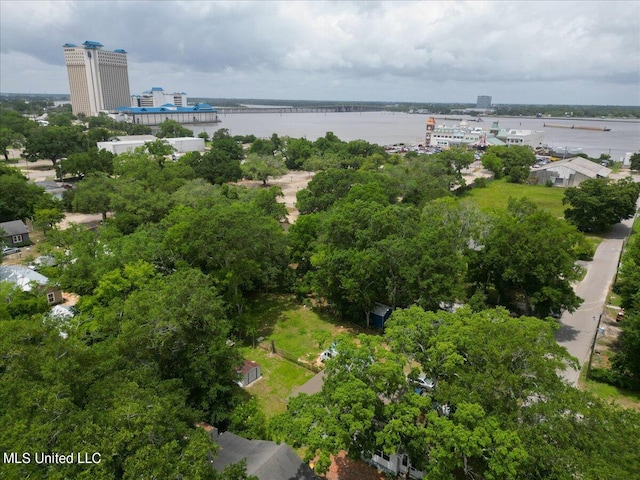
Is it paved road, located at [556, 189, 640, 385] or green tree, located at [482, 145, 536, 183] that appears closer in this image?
paved road, located at [556, 189, 640, 385]

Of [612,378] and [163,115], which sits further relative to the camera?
[163,115]

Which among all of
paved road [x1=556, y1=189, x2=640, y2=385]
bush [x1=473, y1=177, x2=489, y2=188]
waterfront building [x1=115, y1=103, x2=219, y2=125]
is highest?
waterfront building [x1=115, y1=103, x2=219, y2=125]

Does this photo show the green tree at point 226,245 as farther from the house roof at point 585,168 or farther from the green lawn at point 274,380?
the house roof at point 585,168

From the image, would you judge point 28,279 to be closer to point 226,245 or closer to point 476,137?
point 226,245

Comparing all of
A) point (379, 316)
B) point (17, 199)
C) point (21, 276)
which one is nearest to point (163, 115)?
point (17, 199)

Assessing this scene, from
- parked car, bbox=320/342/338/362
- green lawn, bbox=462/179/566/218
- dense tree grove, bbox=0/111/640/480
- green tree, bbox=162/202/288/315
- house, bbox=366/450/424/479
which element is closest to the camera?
dense tree grove, bbox=0/111/640/480

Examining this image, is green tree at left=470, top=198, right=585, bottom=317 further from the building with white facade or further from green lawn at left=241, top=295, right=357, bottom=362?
the building with white facade

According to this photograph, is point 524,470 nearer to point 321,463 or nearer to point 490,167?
point 321,463

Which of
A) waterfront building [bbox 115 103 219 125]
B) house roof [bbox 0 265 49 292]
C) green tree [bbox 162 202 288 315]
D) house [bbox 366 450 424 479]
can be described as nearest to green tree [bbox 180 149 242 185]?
house roof [bbox 0 265 49 292]
